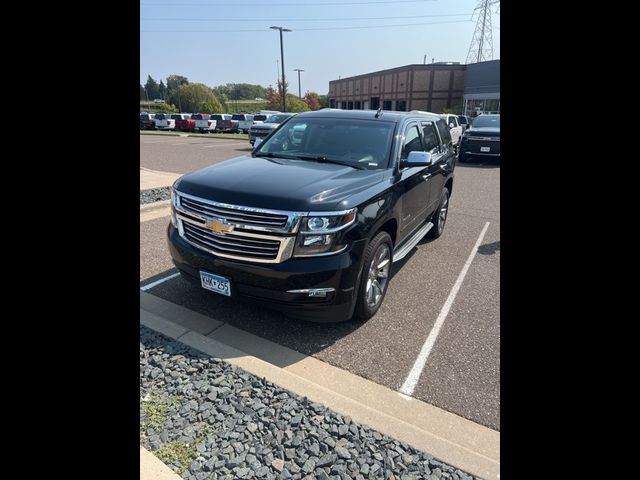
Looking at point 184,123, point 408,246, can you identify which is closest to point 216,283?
point 408,246

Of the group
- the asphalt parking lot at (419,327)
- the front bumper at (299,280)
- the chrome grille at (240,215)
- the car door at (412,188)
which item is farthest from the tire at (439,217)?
the chrome grille at (240,215)

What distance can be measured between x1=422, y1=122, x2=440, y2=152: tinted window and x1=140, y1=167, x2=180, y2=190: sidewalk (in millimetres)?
6043

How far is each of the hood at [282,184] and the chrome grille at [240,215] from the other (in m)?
0.06

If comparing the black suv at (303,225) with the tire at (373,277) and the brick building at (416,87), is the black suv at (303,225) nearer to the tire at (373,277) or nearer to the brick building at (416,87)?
the tire at (373,277)

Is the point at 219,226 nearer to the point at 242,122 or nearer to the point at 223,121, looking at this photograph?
the point at 242,122

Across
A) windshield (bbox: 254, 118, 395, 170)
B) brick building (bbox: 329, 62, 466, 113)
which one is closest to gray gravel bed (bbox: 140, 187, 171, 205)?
windshield (bbox: 254, 118, 395, 170)

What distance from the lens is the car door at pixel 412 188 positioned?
4.34m

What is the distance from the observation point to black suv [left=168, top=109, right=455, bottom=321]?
10.3 ft

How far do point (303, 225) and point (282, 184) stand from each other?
507 mm

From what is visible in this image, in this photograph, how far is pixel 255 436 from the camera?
7.82ft
